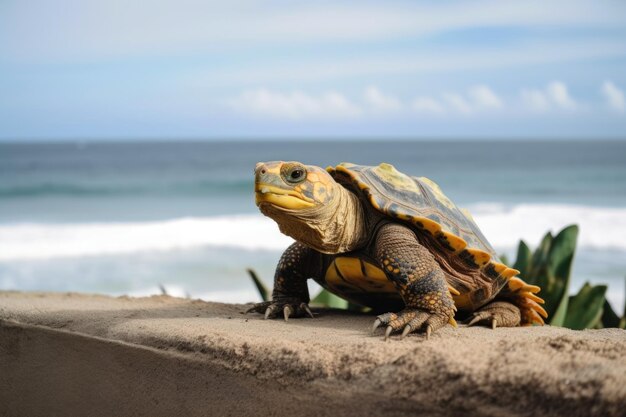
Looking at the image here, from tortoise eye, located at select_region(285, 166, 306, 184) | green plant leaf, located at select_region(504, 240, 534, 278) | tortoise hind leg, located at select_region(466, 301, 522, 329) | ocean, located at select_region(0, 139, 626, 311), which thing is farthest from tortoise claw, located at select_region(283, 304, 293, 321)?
ocean, located at select_region(0, 139, 626, 311)

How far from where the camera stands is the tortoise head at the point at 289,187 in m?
2.54

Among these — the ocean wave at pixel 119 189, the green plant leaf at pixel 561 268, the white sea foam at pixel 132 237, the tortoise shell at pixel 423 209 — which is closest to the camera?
the tortoise shell at pixel 423 209

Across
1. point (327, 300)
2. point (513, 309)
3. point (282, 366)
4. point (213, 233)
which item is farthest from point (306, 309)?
point (213, 233)

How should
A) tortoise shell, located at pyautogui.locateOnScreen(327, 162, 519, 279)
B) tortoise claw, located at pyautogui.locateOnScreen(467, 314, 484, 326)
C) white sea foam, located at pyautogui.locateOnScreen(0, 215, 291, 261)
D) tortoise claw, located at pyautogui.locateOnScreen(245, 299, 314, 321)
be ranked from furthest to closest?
white sea foam, located at pyautogui.locateOnScreen(0, 215, 291, 261), tortoise claw, located at pyautogui.locateOnScreen(245, 299, 314, 321), tortoise claw, located at pyautogui.locateOnScreen(467, 314, 484, 326), tortoise shell, located at pyautogui.locateOnScreen(327, 162, 519, 279)

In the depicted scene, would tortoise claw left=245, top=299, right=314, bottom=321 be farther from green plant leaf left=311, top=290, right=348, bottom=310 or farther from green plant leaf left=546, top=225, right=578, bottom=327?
green plant leaf left=546, top=225, right=578, bottom=327

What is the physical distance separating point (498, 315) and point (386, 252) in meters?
0.69

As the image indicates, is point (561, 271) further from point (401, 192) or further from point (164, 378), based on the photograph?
point (164, 378)

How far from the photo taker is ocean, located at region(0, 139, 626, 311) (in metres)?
9.15

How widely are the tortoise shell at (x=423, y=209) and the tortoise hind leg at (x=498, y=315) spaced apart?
0.17 m

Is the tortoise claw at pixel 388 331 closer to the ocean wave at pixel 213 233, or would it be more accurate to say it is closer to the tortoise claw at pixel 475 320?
the tortoise claw at pixel 475 320

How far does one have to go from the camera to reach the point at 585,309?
3.85 meters

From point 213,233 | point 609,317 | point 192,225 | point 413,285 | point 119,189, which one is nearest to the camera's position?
point 413,285

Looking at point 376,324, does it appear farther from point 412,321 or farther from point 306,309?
point 306,309

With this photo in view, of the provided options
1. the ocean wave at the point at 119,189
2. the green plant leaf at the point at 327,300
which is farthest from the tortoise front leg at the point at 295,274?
the ocean wave at the point at 119,189
